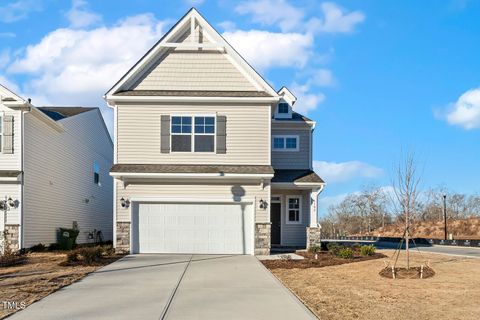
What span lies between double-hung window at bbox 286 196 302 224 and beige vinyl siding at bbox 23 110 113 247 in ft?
34.4

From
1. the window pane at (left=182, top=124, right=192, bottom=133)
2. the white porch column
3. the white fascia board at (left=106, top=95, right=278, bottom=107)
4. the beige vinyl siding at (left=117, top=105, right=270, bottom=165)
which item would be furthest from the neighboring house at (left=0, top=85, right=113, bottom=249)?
the white porch column

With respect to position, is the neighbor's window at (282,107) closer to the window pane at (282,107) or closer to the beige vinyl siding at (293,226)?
the window pane at (282,107)

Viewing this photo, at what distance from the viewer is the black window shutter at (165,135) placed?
20.3m

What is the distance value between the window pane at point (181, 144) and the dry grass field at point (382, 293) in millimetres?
6724

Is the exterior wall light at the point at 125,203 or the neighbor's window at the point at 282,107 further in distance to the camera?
the neighbor's window at the point at 282,107

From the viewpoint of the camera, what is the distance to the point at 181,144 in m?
20.4

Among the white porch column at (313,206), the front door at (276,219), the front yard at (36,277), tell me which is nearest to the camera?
the front yard at (36,277)

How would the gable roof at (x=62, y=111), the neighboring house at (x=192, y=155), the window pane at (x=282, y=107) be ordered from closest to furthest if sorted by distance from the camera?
the neighboring house at (x=192, y=155), the gable roof at (x=62, y=111), the window pane at (x=282, y=107)

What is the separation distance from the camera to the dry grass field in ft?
30.6

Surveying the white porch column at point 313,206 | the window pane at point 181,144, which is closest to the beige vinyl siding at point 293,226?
Answer: the white porch column at point 313,206

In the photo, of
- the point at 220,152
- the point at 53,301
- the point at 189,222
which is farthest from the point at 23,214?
the point at 53,301

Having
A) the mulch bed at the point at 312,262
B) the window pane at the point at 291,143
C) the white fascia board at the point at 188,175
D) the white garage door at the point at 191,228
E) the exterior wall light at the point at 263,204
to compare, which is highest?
the window pane at the point at 291,143

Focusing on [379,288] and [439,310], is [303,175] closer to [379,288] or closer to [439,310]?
[379,288]

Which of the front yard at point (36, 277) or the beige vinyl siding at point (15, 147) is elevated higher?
the beige vinyl siding at point (15, 147)
